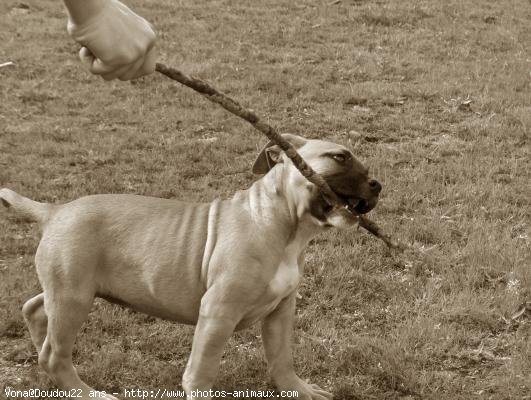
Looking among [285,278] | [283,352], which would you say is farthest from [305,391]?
[285,278]

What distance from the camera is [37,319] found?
5148mm

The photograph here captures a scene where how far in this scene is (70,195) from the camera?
7984 millimetres

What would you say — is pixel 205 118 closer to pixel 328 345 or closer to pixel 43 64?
pixel 43 64

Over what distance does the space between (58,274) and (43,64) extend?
27.8 ft

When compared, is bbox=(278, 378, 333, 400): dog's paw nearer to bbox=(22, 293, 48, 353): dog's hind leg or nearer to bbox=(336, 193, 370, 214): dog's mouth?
bbox=(336, 193, 370, 214): dog's mouth

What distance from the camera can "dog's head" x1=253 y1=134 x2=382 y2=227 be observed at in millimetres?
4582

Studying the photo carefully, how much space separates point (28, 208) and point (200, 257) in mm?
1092

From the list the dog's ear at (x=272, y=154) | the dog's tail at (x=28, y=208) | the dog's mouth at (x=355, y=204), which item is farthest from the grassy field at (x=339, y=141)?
the dog's ear at (x=272, y=154)

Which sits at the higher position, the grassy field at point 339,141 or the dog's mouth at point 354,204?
the dog's mouth at point 354,204

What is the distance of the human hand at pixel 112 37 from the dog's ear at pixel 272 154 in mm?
1686

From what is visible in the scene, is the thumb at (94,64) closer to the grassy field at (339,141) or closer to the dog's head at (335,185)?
the dog's head at (335,185)

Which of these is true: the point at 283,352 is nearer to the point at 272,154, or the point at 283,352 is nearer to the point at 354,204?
the point at 354,204

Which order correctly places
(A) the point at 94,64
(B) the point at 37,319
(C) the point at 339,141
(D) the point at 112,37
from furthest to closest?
(C) the point at 339,141 → (B) the point at 37,319 → (A) the point at 94,64 → (D) the point at 112,37

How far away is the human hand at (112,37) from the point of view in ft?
10.7
